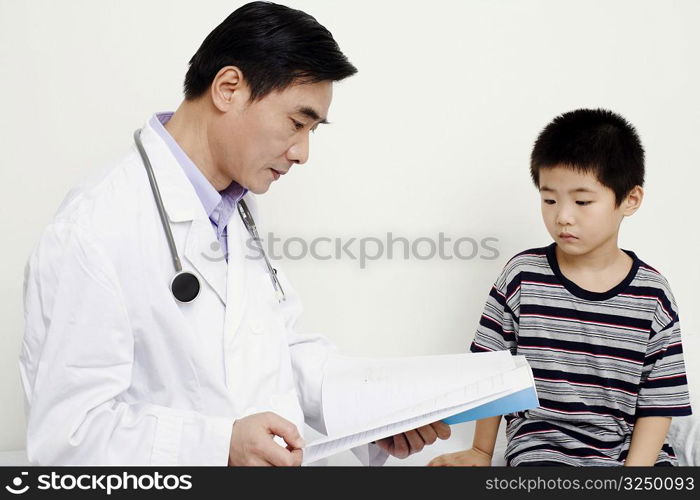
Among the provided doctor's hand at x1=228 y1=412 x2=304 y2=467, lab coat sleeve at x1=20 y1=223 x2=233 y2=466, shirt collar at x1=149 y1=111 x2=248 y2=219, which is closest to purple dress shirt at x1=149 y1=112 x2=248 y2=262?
shirt collar at x1=149 y1=111 x2=248 y2=219

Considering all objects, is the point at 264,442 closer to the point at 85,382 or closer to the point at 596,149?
the point at 85,382

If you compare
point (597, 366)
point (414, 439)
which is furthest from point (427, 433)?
point (597, 366)

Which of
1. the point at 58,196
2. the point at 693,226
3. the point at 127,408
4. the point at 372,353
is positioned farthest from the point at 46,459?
the point at 693,226

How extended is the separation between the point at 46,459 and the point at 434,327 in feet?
3.57

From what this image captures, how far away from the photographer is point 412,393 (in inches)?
46.1

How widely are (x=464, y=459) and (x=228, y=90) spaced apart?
877 mm

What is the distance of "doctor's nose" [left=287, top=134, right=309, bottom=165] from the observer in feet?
4.21

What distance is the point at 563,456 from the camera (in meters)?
1.43

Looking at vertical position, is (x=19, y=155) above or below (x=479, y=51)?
below

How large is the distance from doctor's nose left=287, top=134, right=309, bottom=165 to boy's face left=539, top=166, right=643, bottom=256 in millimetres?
512

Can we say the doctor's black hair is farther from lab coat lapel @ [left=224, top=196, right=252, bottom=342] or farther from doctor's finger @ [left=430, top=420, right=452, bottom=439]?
doctor's finger @ [left=430, top=420, right=452, bottom=439]

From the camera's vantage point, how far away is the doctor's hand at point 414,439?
125 cm

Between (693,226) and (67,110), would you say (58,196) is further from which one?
(693,226)

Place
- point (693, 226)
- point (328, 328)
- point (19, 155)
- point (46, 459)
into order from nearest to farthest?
point (46, 459)
point (19, 155)
point (328, 328)
point (693, 226)
